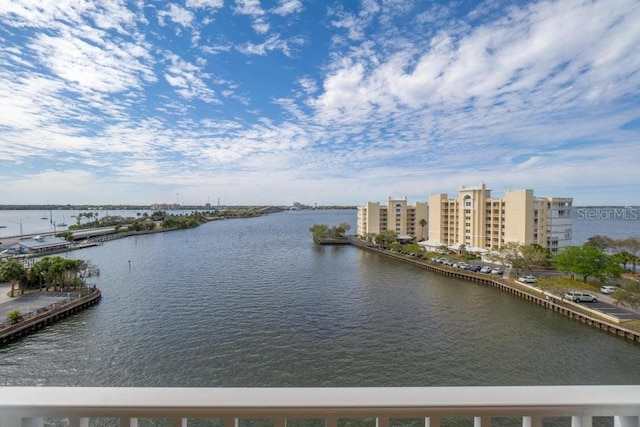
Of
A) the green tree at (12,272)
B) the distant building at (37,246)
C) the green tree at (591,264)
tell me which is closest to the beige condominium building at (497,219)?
the green tree at (591,264)

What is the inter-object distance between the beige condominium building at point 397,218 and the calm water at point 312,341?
15690 mm

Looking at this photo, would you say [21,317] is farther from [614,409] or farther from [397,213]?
[397,213]

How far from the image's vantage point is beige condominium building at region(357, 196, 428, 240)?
3028cm

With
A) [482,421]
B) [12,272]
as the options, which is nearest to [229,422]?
[482,421]

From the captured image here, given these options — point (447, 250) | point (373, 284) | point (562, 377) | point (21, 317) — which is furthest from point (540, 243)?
point (21, 317)

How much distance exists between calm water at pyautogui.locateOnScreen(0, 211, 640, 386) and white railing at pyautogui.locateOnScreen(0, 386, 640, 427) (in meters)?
6.51

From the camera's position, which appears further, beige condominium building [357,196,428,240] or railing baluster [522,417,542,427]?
beige condominium building [357,196,428,240]

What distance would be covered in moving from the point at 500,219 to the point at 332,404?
2317 centimetres

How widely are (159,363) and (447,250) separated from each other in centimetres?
1946

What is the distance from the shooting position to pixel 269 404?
1.95 ft

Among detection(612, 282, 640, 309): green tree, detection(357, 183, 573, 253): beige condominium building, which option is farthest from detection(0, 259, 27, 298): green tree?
detection(357, 183, 573, 253): beige condominium building

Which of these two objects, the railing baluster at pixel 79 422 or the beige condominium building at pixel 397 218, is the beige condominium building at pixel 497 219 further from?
the railing baluster at pixel 79 422

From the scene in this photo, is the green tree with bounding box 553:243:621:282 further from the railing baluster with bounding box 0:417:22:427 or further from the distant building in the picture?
the distant building

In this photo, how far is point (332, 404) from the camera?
0.60 metres
